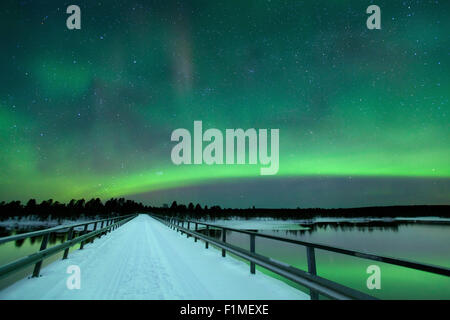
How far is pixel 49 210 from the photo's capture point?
183000mm

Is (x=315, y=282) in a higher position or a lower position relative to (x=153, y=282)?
higher

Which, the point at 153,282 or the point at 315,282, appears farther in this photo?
the point at 153,282

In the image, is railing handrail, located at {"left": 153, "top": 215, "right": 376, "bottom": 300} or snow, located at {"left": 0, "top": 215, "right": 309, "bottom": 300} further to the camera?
snow, located at {"left": 0, "top": 215, "right": 309, "bottom": 300}

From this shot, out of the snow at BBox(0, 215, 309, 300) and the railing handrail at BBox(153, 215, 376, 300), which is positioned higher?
the railing handrail at BBox(153, 215, 376, 300)

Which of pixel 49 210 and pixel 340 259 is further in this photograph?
pixel 49 210

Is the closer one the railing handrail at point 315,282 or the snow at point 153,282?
the railing handrail at point 315,282

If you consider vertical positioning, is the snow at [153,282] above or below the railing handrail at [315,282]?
below
